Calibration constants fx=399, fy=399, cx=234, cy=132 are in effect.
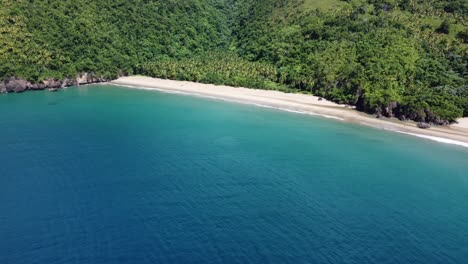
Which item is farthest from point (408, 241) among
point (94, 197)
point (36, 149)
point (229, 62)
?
point (229, 62)

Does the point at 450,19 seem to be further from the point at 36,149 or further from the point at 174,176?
the point at 36,149

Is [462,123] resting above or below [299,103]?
above

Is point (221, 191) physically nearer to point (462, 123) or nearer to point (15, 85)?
point (462, 123)

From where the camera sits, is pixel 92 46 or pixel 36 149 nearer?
pixel 36 149

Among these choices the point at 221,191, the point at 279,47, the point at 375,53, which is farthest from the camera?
the point at 279,47

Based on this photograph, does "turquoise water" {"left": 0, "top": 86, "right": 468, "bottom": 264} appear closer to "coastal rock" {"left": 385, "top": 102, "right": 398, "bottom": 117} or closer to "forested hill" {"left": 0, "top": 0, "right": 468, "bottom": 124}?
"coastal rock" {"left": 385, "top": 102, "right": 398, "bottom": 117}

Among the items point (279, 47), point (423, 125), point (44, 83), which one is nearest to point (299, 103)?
point (279, 47)

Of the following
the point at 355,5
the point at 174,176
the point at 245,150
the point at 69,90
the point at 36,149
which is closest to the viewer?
the point at 174,176
